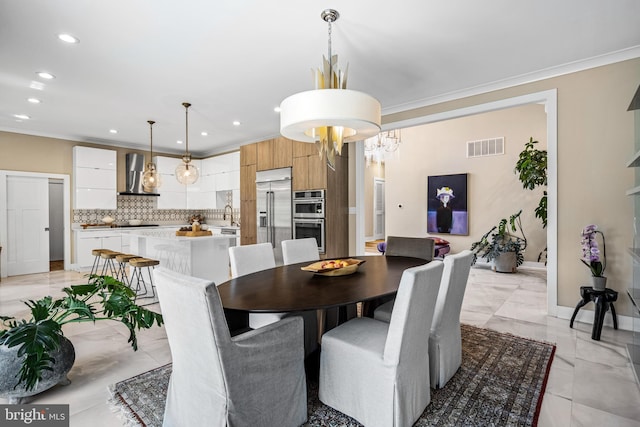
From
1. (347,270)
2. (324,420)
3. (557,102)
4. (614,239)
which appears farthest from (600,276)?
(324,420)

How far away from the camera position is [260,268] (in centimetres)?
288

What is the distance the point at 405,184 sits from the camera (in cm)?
807

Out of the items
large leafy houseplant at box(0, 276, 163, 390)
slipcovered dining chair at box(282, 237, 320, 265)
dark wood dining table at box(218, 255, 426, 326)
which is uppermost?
slipcovered dining chair at box(282, 237, 320, 265)

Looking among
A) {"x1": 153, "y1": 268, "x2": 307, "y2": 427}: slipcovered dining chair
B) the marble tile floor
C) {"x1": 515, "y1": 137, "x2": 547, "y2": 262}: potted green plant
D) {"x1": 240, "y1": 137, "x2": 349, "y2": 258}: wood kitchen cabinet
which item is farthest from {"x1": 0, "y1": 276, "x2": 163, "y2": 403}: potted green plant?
{"x1": 515, "y1": 137, "x2": 547, "y2": 262}: potted green plant

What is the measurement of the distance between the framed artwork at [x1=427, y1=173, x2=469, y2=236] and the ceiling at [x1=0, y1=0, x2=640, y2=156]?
10.6 feet

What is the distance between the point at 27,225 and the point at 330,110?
6.77 m

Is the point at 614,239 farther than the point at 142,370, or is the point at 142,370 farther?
the point at 614,239

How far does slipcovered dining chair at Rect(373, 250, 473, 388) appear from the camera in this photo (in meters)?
2.04

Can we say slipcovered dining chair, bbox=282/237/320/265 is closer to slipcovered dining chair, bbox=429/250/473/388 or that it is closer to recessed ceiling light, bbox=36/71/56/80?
slipcovered dining chair, bbox=429/250/473/388

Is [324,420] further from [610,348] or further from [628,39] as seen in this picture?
[628,39]

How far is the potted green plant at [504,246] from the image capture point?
6.03 m

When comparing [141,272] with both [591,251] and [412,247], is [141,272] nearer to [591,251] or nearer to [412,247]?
[412,247]

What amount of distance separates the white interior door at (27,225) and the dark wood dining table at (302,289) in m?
6.02

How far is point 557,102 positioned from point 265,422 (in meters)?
3.96
